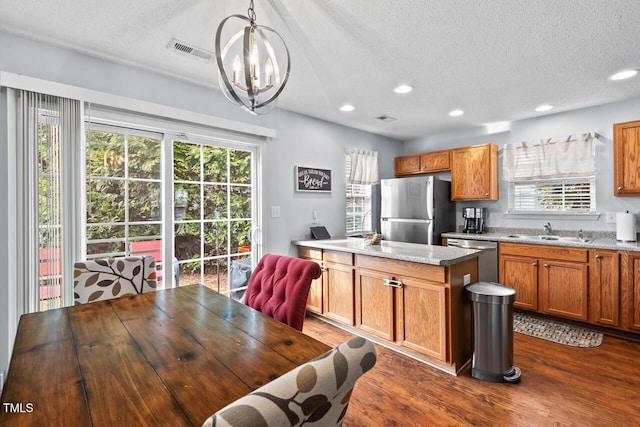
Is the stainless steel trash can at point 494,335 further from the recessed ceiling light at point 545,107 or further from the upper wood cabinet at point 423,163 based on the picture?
the upper wood cabinet at point 423,163

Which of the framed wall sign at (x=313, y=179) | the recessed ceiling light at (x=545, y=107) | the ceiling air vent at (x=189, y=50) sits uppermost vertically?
the ceiling air vent at (x=189, y=50)

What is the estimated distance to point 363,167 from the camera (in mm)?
4598

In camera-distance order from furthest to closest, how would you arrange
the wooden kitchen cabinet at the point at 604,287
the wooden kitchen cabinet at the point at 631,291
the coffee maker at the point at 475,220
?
the coffee maker at the point at 475,220 → the wooden kitchen cabinet at the point at 604,287 → the wooden kitchen cabinet at the point at 631,291

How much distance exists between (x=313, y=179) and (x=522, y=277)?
266cm

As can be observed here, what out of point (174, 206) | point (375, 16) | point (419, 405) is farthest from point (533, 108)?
point (174, 206)

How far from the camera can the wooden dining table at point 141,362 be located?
81 cm

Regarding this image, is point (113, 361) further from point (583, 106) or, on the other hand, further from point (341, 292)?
point (583, 106)

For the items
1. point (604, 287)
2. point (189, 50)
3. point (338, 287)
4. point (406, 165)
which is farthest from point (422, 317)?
point (406, 165)

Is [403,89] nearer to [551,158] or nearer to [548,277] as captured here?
[551,158]

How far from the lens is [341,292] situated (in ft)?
10.4

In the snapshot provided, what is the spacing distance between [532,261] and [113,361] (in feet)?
12.7

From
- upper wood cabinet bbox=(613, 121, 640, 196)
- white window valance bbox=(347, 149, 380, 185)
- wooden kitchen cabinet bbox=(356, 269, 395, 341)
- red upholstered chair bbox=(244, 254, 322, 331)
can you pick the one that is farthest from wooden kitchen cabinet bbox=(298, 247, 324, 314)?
upper wood cabinet bbox=(613, 121, 640, 196)

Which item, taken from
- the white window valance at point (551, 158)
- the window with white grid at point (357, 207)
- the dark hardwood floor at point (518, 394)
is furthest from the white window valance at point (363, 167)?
the dark hardwood floor at point (518, 394)

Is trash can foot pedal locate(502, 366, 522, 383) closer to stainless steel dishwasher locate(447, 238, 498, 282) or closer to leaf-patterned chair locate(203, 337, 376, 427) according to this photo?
stainless steel dishwasher locate(447, 238, 498, 282)
